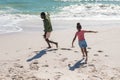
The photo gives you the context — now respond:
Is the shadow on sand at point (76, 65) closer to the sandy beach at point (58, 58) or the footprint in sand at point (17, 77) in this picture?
the sandy beach at point (58, 58)

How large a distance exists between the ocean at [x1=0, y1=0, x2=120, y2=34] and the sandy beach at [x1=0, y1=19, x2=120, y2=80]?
10.4 feet

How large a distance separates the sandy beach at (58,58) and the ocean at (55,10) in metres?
3.17

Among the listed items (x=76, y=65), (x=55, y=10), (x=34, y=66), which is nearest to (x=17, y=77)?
(x=34, y=66)

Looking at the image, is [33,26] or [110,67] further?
[33,26]

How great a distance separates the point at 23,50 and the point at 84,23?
7.24 m

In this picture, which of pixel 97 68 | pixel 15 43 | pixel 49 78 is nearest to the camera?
pixel 49 78

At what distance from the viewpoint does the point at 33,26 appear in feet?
55.7

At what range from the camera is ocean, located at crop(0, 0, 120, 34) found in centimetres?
2023

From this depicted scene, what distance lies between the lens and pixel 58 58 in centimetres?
1009

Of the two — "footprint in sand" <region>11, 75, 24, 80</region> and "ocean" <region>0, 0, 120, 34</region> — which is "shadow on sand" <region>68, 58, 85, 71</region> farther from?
"ocean" <region>0, 0, 120, 34</region>

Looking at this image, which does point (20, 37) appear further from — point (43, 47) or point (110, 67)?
point (110, 67)

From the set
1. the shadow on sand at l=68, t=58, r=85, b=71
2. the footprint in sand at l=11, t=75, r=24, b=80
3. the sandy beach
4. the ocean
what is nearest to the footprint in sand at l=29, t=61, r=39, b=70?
the sandy beach

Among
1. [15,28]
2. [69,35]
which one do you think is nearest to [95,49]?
[69,35]

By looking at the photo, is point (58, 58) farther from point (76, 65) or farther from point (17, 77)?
point (17, 77)
